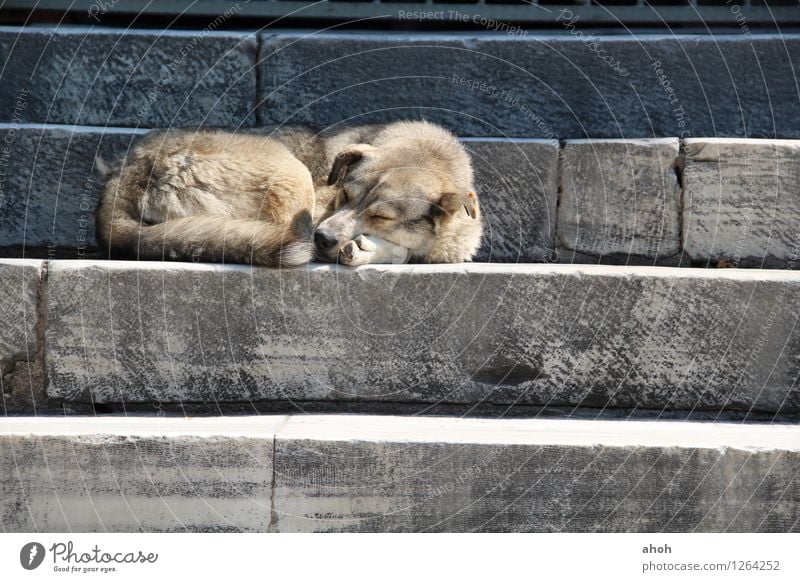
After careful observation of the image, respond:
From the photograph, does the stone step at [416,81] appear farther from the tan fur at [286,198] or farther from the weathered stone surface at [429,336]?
the weathered stone surface at [429,336]

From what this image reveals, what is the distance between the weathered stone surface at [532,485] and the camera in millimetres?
3736

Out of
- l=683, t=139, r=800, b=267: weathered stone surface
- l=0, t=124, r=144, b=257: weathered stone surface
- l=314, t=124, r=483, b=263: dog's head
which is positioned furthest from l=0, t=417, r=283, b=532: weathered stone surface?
l=683, t=139, r=800, b=267: weathered stone surface

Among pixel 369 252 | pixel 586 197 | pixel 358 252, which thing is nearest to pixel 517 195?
pixel 586 197

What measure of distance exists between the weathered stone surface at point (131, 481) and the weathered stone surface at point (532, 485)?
0.18 meters

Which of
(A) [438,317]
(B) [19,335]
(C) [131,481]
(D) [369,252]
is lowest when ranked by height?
(C) [131,481]

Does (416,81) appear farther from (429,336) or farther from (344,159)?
(429,336)

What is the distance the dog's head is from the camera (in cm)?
512

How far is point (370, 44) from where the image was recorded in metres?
6.58

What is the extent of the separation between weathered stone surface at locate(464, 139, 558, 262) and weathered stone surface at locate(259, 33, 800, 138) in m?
0.72

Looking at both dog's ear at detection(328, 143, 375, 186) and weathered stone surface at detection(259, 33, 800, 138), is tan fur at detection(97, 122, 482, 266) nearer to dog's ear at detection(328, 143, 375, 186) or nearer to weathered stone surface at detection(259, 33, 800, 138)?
dog's ear at detection(328, 143, 375, 186)

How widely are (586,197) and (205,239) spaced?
8.33ft

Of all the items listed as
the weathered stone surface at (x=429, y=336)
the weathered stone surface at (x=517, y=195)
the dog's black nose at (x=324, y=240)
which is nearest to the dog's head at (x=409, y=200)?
the dog's black nose at (x=324, y=240)

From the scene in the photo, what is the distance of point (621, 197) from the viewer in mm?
5805

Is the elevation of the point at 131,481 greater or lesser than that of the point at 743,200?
lesser
